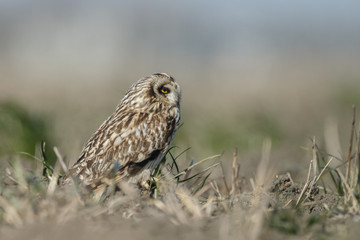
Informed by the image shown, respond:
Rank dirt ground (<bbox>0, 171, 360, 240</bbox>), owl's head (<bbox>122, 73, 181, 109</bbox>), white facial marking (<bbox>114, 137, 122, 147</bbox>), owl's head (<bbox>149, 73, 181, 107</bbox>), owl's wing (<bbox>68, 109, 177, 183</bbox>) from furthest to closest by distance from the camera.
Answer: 1. owl's head (<bbox>149, 73, 181, 107</bbox>)
2. owl's head (<bbox>122, 73, 181, 109</bbox>)
3. white facial marking (<bbox>114, 137, 122, 147</bbox>)
4. owl's wing (<bbox>68, 109, 177, 183</bbox>)
5. dirt ground (<bbox>0, 171, 360, 240</bbox>)

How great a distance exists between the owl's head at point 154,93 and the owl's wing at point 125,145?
7.0 inches

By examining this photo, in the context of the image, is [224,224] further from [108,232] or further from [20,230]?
[20,230]

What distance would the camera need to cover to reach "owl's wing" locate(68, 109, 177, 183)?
18.5ft

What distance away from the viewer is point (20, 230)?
11.9ft

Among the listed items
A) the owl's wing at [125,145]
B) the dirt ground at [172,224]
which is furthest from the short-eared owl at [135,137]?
the dirt ground at [172,224]

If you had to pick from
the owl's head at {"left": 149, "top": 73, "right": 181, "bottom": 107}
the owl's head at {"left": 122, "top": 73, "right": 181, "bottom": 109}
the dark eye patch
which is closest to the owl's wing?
the owl's head at {"left": 122, "top": 73, "right": 181, "bottom": 109}

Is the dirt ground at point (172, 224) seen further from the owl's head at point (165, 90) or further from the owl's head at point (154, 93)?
the owl's head at point (165, 90)

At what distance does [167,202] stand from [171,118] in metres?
2.23

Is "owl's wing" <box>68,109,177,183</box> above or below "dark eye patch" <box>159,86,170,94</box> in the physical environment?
below

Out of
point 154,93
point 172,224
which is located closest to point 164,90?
point 154,93

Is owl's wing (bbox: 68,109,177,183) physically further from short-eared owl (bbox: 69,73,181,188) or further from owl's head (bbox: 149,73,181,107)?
owl's head (bbox: 149,73,181,107)

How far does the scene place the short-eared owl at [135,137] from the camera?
18.6 feet

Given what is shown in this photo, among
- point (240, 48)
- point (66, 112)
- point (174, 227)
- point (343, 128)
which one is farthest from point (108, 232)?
point (240, 48)

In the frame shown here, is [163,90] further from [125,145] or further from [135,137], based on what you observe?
[125,145]
